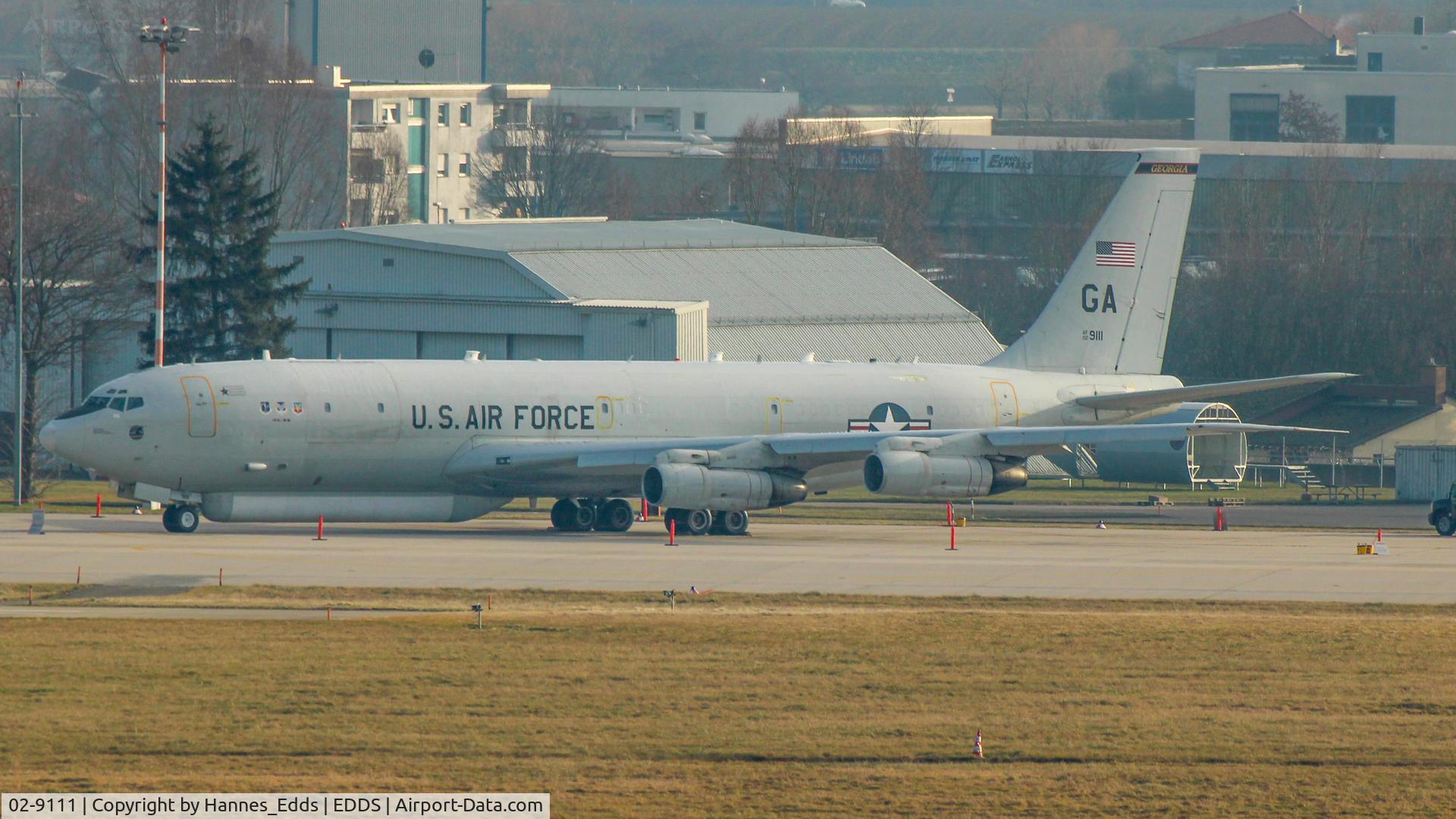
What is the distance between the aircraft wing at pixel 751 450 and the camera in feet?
170

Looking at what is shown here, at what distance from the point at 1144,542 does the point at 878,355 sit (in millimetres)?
37608

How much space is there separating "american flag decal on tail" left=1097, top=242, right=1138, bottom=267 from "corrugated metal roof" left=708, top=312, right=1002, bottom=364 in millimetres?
23637

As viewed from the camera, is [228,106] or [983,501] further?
[228,106]

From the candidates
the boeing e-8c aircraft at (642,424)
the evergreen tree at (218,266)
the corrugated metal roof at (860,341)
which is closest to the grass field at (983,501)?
the boeing e-8c aircraft at (642,424)


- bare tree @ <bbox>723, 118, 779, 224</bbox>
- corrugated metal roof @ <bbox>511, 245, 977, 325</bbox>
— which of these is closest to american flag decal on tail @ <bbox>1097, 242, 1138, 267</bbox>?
corrugated metal roof @ <bbox>511, 245, 977, 325</bbox>

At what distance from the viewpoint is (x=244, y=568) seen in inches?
1630

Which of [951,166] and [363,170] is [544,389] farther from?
[951,166]

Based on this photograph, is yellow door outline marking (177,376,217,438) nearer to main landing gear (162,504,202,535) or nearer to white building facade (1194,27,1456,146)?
main landing gear (162,504,202,535)

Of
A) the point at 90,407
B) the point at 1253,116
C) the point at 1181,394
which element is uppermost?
the point at 1253,116

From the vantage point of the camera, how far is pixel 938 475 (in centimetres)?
5244

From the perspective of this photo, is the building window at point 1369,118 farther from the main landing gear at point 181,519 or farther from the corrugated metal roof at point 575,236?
the main landing gear at point 181,519

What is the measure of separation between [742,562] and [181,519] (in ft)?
47.6

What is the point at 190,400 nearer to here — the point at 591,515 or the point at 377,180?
the point at 591,515

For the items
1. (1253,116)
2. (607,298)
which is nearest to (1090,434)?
(607,298)
